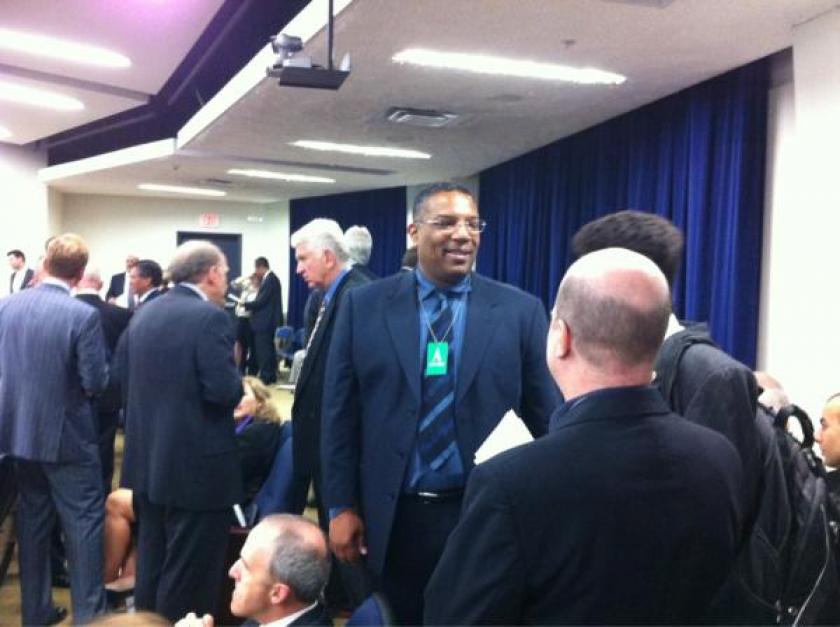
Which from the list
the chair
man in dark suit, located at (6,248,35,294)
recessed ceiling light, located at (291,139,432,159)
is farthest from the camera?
man in dark suit, located at (6,248,35,294)

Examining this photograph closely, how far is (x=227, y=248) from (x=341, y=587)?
10.9m

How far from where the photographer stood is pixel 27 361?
111 inches

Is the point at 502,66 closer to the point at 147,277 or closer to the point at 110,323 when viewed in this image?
the point at 147,277

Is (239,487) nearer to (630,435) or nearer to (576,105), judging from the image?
(630,435)

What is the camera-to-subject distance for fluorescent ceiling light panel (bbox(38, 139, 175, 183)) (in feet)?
26.4

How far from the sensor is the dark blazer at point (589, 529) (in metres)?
0.94

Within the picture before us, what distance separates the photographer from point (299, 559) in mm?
1772

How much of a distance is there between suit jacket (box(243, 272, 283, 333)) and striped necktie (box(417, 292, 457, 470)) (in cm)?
796

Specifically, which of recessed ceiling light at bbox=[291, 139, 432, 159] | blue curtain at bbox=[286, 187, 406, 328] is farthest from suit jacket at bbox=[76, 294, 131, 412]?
blue curtain at bbox=[286, 187, 406, 328]

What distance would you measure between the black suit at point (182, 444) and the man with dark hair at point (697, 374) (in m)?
1.39

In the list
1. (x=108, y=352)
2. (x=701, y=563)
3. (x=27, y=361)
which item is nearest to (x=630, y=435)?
(x=701, y=563)

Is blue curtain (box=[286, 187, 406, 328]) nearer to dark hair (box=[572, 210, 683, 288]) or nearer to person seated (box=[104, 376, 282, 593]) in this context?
person seated (box=[104, 376, 282, 593])

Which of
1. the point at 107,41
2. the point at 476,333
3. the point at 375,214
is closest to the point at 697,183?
the point at 476,333

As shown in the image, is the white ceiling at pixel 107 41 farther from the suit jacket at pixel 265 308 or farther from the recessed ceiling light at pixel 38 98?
the suit jacket at pixel 265 308
